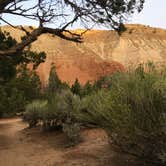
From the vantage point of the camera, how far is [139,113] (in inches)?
353

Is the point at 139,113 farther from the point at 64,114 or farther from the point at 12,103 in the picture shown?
the point at 12,103

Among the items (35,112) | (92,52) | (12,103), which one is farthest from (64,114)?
(92,52)

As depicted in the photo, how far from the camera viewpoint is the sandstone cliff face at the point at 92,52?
93.1 meters

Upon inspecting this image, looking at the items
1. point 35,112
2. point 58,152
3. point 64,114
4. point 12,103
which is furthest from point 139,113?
point 12,103

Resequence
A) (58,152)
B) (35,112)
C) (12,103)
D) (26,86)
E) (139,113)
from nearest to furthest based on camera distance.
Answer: (139,113) → (58,152) → (35,112) → (12,103) → (26,86)

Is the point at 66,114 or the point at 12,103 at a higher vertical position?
the point at 66,114

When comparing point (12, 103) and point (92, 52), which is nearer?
point (12, 103)

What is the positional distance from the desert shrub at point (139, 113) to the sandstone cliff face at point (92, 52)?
7013cm

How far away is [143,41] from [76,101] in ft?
326

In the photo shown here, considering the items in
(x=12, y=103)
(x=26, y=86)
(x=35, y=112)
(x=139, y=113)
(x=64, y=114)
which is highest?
(x=139, y=113)

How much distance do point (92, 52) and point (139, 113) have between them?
101 meters

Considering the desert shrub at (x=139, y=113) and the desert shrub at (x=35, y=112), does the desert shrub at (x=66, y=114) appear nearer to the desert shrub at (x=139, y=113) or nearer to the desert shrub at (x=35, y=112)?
the desert shrub at (x=35, y=112)

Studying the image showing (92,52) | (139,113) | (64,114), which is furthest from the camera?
(92,52)

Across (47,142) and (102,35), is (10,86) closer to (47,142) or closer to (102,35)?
(47,142)
